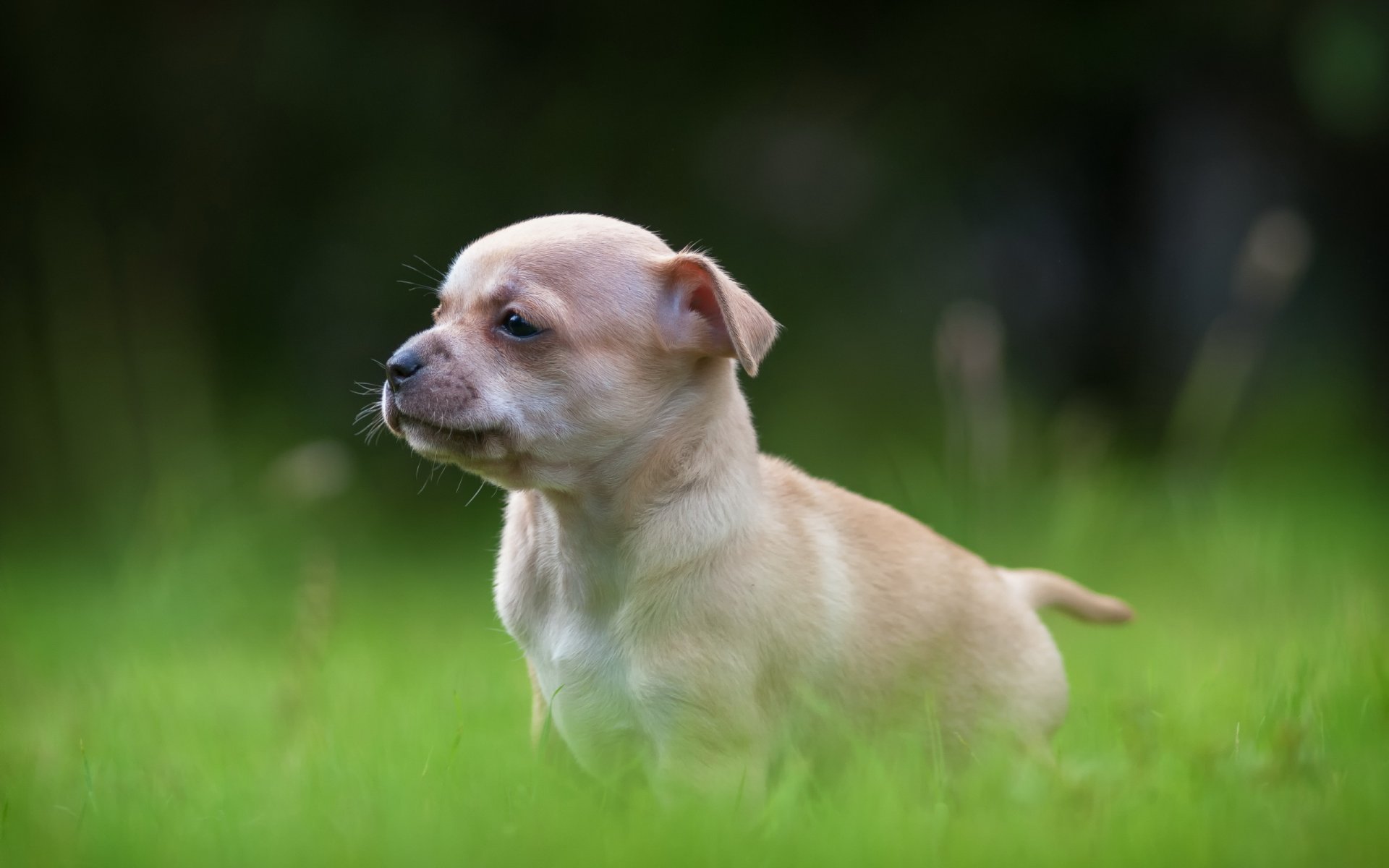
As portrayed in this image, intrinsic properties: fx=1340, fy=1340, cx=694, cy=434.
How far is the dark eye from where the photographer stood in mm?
2697

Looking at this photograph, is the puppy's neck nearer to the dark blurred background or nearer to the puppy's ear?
the puppy's ear

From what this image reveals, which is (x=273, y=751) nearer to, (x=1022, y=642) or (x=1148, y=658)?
(x=1022, y=642)

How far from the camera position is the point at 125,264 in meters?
6.96

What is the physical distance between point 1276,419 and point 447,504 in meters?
4.61

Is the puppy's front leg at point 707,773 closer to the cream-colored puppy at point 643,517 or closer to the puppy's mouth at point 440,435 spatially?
the cream-colored puppy at point 643,517

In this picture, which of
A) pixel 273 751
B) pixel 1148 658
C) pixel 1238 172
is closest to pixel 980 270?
pixel 1238 172

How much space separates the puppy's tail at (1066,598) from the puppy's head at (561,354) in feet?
3.50

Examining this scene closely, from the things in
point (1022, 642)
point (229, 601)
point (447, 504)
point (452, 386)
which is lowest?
point (447, 504)

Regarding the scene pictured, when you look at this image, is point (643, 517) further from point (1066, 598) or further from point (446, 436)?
point (1066, 598)

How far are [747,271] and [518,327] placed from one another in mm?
4914

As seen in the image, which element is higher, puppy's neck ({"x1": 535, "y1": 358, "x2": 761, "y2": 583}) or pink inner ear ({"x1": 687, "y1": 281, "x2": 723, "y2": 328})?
pink inner ear ({"x1": 687, "y1": 281, "x2": 723, "y2": 328})

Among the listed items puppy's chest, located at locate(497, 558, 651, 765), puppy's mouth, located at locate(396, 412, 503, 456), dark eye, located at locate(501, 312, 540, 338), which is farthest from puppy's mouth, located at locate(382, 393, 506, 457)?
puppy's chest, located at locate(497, 558, 651, 765)

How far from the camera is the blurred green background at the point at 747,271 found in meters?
5.23

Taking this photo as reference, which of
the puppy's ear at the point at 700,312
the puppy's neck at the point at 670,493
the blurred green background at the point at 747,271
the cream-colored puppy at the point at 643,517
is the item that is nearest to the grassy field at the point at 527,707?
the blurred green background at the point at 747,271
